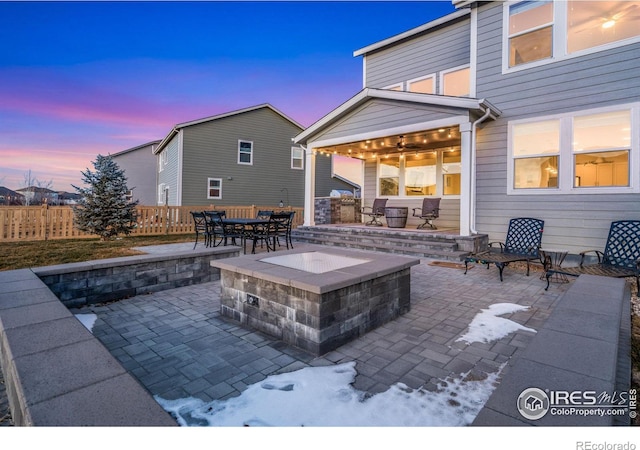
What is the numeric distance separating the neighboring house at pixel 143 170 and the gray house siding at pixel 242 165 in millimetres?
8979

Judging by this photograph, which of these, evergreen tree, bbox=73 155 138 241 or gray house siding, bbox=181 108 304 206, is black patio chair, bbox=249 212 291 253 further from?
gray house siding, bbox=181 108 304 206

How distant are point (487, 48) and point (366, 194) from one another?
5572mm

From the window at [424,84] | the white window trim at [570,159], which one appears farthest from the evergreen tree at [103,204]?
the white window trim at [570,159]

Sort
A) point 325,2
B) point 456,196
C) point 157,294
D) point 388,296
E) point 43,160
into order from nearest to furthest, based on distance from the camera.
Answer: point 388,296
point 157,294
point 325,2
point 456,196
point 43,160

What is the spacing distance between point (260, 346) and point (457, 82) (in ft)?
31.5

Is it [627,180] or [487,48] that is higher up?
[487,48]

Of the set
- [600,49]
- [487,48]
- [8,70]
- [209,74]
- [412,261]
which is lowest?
[412,261]

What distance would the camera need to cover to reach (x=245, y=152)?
1744 cm

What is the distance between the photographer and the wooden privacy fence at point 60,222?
9.73 m

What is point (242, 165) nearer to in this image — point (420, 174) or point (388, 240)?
point (420, 174)

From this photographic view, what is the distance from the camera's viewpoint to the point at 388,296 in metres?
3.63

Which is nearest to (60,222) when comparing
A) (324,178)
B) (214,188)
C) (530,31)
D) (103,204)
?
(103,204)
